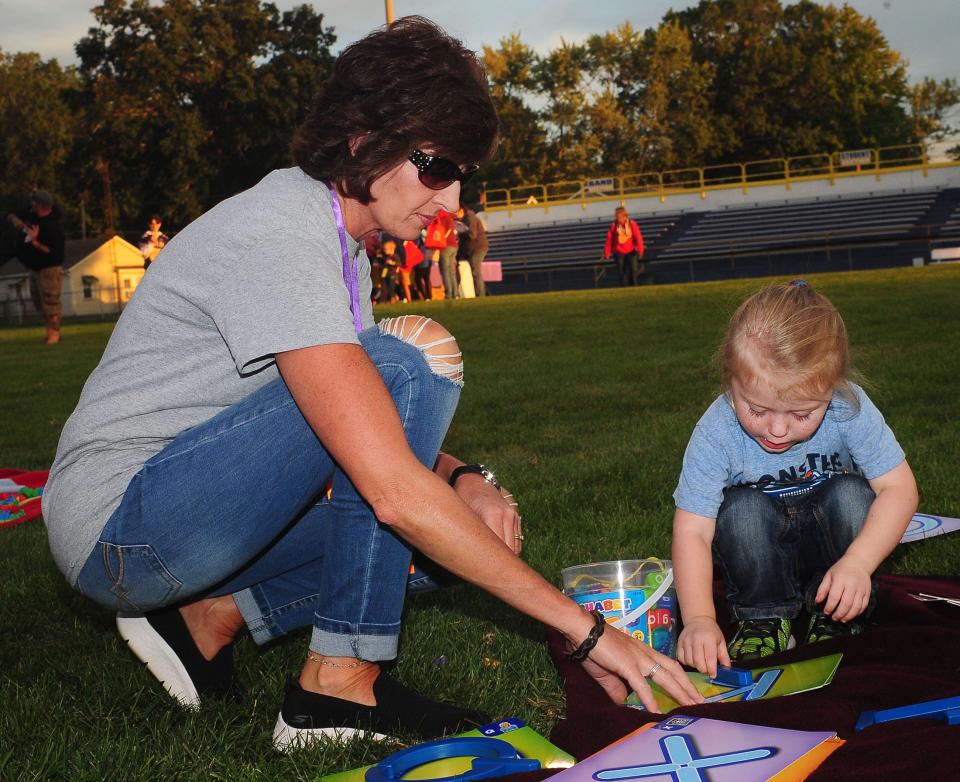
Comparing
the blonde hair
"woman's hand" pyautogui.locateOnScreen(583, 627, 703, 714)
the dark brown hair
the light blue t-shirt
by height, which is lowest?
"woman's hand" pyautogui.locateOnScreen(583, 627, 703, 714)

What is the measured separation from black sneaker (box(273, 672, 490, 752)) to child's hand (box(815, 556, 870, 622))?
839 millimetres

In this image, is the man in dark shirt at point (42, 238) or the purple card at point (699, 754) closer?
the purple card at point (699, 754)

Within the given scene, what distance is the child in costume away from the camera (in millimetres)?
2572

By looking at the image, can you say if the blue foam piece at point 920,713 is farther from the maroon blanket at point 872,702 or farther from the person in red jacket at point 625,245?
the person in red jacket at point 625,245

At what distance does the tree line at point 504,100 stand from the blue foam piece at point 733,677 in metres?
44.1

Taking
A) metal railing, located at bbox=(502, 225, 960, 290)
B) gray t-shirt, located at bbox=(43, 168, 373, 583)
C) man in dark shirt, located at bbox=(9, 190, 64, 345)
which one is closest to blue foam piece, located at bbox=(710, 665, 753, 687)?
gray t-shirt, located at bbox=(43, 168, 373, 583)

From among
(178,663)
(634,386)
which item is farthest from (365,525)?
(634,386)

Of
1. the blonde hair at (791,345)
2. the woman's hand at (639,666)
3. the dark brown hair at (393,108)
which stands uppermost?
the dark brown hair at (393,108)

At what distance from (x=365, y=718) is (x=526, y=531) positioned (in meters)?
1.76

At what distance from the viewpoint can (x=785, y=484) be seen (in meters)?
2.81

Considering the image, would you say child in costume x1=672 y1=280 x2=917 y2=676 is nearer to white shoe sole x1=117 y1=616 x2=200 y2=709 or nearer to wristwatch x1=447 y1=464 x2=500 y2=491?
wristwatch x1=447 y1=464 x2=500 y2=491

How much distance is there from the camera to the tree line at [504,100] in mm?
44781

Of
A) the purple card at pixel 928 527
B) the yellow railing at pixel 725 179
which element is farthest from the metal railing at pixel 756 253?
the purple card at pixel 928 527

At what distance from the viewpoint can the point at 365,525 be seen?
2193mm
